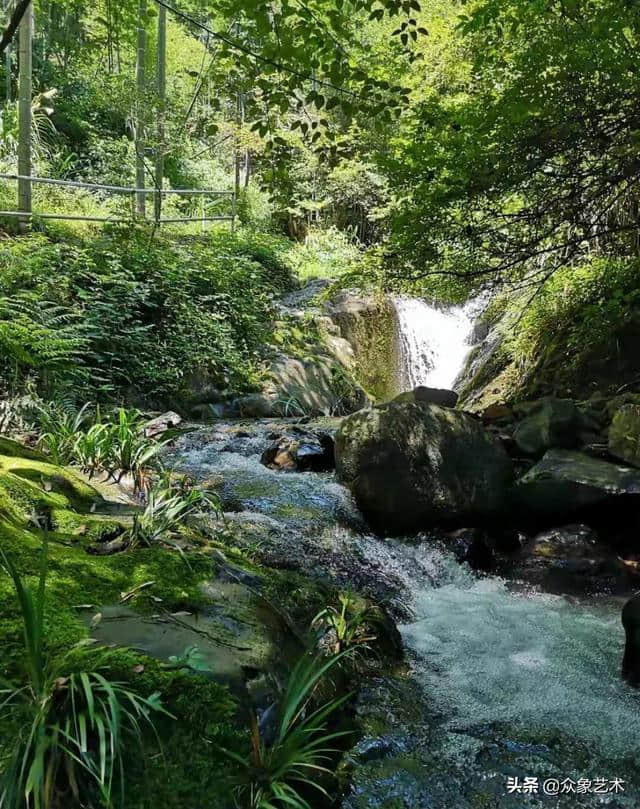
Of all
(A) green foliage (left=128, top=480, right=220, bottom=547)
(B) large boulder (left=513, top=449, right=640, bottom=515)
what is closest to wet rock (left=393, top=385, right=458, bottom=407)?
(B) large boulder (left=513, top=449, right=640, bottom=515)

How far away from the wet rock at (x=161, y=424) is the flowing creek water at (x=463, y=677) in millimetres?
1203

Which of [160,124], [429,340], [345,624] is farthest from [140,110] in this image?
[345,624]

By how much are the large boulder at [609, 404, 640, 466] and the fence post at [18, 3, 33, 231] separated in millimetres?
7969

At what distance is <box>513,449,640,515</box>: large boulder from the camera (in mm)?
4926

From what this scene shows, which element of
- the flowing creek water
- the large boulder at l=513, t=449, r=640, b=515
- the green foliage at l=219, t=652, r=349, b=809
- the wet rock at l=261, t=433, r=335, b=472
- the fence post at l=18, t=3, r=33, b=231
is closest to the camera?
the green foliage at l=219, t=652, r=349, b=809

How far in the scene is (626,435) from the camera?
5.33 meters

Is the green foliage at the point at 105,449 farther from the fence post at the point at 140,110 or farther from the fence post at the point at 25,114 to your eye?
the fence post at the point at 140,110

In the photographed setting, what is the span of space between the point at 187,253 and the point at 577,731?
9.64m

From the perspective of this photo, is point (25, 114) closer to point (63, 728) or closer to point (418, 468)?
point (418, 468)

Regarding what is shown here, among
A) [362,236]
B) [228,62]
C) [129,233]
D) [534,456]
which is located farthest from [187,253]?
[362,236]

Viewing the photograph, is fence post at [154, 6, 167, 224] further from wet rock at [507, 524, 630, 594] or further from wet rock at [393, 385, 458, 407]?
wet rock at [507, 524, 630, 594]

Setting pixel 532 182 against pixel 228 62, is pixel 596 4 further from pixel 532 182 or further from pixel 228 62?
pixel 228 62

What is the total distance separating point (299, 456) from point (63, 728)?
184 inches

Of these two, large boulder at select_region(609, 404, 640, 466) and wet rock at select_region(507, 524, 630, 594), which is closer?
wet rock at select_region(507, 524, 630, 594)
